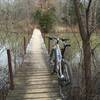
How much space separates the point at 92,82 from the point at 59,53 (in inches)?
48.4

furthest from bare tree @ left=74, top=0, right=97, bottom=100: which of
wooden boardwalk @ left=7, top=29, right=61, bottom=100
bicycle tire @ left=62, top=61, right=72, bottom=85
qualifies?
bicycle tire @ left=62, top=61, right=72, bottom=85

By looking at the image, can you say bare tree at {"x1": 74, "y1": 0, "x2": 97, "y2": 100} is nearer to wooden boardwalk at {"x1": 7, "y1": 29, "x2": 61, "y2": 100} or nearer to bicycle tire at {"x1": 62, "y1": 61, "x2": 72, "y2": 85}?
wooden boardwalk at {"x1": 7, "y1": 29, "x2": 61, "y2": 100}

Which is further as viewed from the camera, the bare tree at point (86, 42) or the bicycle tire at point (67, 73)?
the bare tree at point (86, 42)

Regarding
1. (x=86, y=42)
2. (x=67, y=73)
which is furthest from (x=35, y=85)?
(x=86, y=42)

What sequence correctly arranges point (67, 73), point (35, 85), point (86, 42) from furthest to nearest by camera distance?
point (86, 42)
point (35, 85)
point (67, 73)

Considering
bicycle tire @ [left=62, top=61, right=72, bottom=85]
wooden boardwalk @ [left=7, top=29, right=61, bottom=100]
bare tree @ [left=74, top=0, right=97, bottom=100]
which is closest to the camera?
bicycle tire @ [left=62, top=61, right=72, bottom=85]

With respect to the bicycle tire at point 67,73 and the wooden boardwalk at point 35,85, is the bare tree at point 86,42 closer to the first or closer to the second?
the wooden boardwalk at point 35,85

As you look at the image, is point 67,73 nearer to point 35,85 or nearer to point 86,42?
point 35,85

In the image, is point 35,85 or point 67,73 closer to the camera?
point 67,73

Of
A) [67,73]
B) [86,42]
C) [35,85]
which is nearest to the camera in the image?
[67,73]

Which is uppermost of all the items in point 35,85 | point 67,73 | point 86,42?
point 86,42

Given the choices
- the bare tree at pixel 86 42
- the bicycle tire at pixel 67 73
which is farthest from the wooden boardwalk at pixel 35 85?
the bare tree at pixel 86 42

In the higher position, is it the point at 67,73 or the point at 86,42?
the point at 86,42

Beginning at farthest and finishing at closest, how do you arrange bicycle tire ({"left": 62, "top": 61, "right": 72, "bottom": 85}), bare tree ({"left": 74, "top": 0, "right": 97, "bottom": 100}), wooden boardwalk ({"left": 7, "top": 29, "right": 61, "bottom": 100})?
bare tree ({"left": 74, "top": 0, "right": 97, "bottom": 100}), wooden boardwalk ({"left": 7, "top": 29, "right": 61, "bottom": 100}), bicycle tire ({"left": 62, "top": 61, "right": 72, "bottom": 85})
